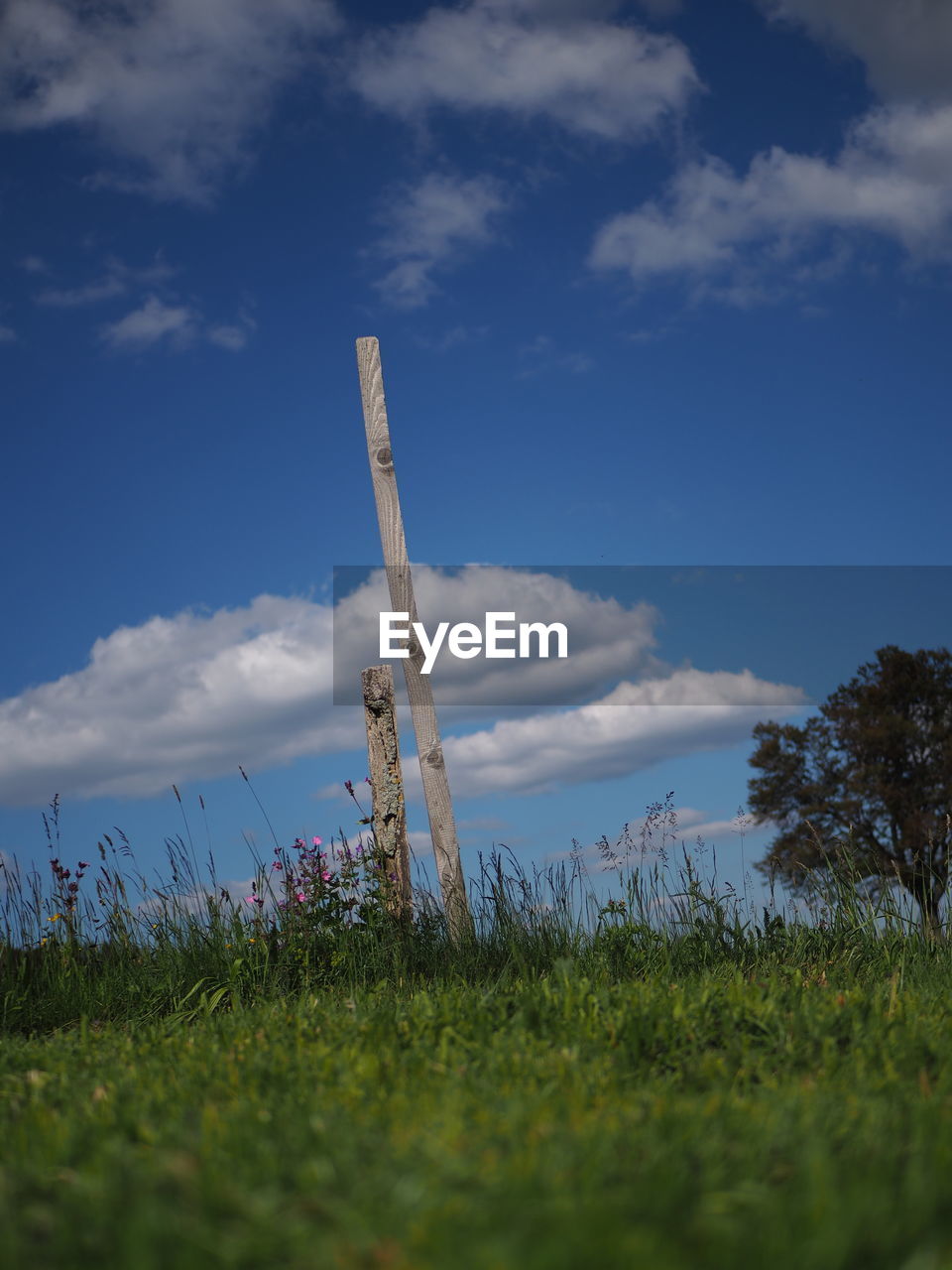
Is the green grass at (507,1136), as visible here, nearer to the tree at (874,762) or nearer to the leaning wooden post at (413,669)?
the leaning wooden post at (413,669)

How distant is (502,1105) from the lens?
2.92 metres

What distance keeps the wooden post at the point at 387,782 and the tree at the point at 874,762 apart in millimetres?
14073

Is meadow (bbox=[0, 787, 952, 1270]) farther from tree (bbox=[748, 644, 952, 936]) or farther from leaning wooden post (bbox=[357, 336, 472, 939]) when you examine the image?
tree (bbox=[748, 644, 952, 936])

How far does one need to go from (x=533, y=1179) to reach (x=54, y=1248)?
38.4 inches

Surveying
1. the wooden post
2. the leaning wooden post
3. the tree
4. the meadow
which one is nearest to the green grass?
the meadow

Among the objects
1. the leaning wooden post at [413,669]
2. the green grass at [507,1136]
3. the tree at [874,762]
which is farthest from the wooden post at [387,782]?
the tree at [874,762]

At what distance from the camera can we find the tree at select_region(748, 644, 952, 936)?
812 inches

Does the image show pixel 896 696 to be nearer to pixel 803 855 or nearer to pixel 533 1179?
pixel 803 855

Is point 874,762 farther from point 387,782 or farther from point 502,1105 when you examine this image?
point 502,1105

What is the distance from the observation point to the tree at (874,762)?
20.6 m

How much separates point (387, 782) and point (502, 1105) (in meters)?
4.90

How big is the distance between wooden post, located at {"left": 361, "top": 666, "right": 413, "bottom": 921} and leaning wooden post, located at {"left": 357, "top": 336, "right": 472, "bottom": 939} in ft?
0.82

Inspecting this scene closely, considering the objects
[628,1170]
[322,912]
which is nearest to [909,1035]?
[628,1170]

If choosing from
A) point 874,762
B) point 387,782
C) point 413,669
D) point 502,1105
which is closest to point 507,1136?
point 502,1105
